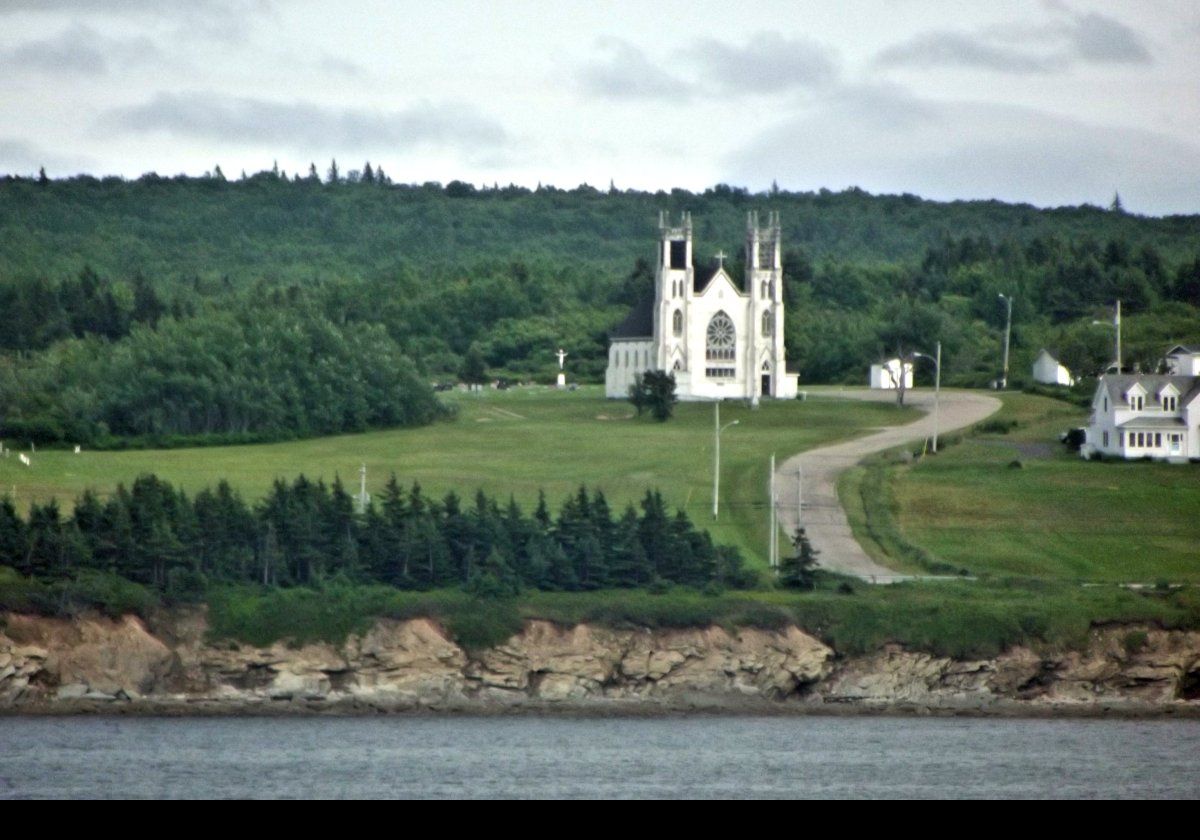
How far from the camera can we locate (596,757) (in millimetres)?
40750

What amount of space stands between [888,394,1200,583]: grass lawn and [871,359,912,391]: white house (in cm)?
2269

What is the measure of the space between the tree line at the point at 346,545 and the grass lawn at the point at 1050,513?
10127 mm

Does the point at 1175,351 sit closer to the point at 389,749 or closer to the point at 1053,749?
the point at 1053,749

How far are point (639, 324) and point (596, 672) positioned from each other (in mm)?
54817

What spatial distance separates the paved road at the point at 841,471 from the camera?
197 feet

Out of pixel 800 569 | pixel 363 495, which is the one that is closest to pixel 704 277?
pixel 363 495

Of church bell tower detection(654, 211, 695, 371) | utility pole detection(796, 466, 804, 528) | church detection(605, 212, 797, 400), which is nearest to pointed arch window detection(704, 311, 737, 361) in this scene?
church detection(605, 212, 797, 400)

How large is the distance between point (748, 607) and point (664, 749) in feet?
35.1

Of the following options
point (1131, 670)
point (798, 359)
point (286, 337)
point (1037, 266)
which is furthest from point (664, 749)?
point (1037, 266)

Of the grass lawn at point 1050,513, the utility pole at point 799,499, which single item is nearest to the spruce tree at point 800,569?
the grass lawn at point 1050,513

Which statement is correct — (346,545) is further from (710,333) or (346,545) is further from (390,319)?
(390,319)

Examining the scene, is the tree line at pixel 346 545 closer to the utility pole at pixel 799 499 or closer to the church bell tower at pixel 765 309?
the utility pole at pixel 799 499

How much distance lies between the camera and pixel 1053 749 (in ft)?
142

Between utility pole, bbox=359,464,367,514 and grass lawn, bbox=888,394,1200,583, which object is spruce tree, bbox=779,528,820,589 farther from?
utility pole, bbox=359,464,367,514
